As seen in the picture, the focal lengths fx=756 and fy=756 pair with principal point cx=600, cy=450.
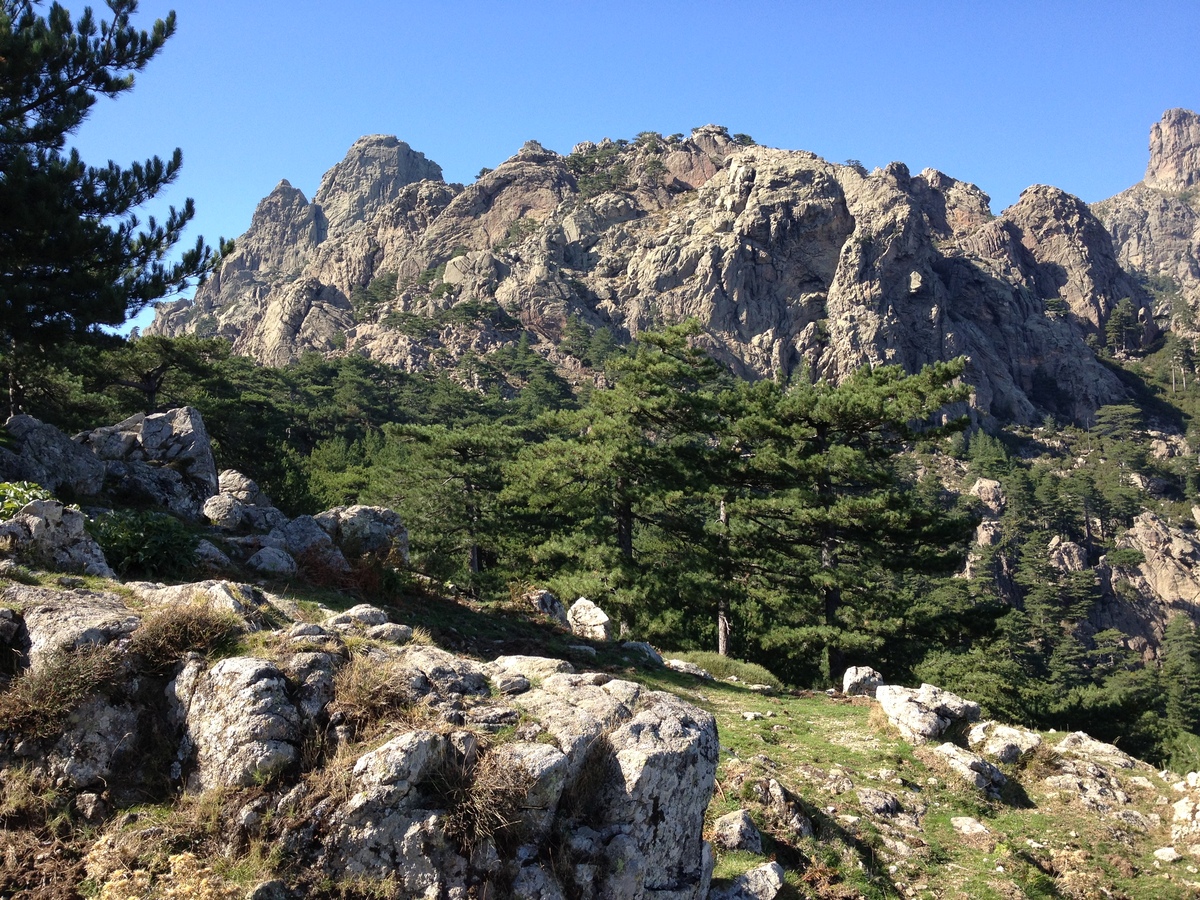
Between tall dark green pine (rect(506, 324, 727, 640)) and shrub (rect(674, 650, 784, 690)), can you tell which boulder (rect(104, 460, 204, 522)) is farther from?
shrub (rect(674, 650, 784, 690))

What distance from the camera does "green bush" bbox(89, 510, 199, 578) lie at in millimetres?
8758

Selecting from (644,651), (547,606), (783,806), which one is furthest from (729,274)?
(783,806)

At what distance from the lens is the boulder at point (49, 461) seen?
36.2 feet

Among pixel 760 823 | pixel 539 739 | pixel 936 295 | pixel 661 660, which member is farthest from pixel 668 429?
pixel 936 295

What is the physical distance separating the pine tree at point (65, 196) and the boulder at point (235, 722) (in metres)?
9.93

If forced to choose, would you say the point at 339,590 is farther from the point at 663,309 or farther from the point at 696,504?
the point at 663,309

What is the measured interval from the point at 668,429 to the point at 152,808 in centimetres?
1814

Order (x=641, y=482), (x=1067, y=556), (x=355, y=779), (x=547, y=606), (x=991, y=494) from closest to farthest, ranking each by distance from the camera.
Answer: (x=355, y=779), (x=547, y=606), (x=641, y=482), (x=1067, y=556), (x=991, y=494)

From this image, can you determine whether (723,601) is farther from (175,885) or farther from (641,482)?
(175,885)

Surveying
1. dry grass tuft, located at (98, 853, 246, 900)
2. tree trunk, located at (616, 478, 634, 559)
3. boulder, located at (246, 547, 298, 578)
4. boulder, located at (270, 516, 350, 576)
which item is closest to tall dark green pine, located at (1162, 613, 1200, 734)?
tree trunk, located at (616, 478, 634, 559)

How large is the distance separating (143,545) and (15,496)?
4.83 feet

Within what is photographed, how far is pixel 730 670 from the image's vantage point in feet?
47.3

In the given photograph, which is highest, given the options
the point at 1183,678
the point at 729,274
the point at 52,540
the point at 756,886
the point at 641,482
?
the point at 729,274

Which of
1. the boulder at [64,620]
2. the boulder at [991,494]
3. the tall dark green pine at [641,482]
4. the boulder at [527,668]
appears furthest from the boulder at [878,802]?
the boulder at [991,494]
